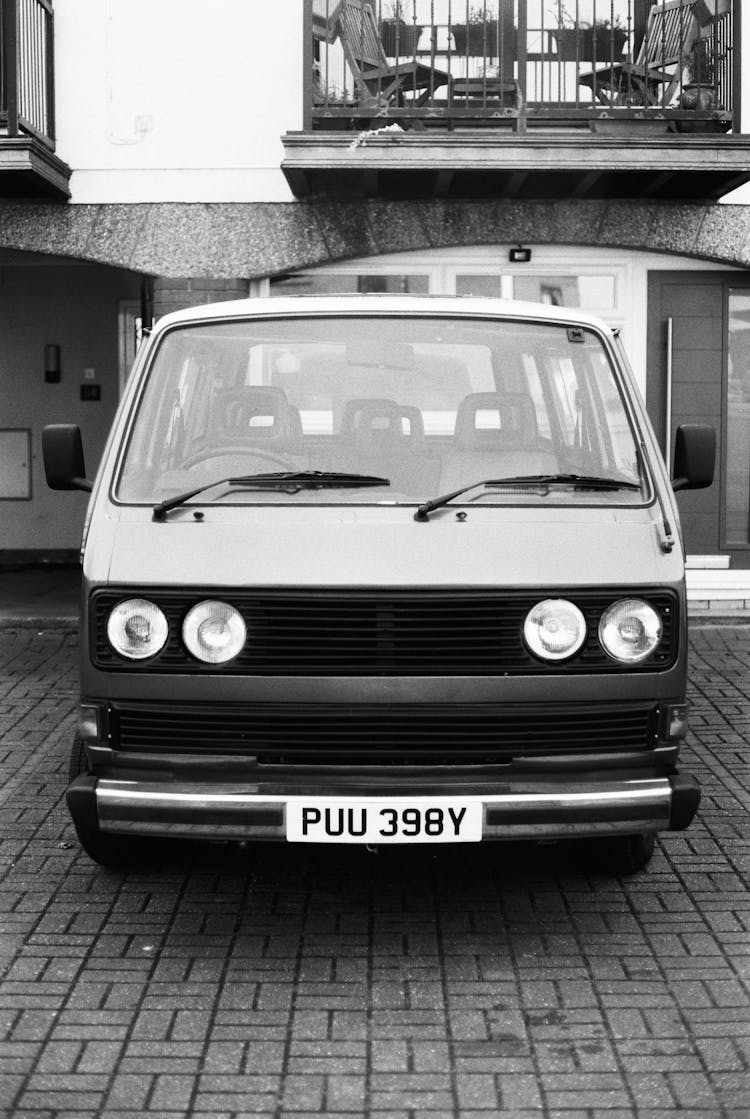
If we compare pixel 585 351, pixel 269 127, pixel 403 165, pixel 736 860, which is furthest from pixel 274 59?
pixel 736 860

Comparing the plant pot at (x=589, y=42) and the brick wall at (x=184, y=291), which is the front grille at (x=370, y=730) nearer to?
the brick wall at (x=184, y=291)

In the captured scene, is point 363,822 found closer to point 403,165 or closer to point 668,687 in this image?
point 668,687

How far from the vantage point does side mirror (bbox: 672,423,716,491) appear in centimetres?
548

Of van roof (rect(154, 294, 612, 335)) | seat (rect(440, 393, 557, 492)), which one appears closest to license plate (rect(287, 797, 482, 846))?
seat (rect(440, 393, 557, 492))

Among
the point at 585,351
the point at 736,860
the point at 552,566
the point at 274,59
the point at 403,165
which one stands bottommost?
the point at 736,860

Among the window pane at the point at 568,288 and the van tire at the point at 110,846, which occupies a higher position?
the window pane at the point at 568,288

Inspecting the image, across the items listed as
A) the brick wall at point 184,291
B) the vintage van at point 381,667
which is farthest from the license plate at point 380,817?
the brick wall at point 184,291

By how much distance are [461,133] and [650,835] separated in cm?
764

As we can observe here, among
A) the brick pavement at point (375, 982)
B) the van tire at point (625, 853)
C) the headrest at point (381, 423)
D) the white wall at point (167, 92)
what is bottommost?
the brick pavement at point (375, 982)

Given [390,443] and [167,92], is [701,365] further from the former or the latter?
[390,443]

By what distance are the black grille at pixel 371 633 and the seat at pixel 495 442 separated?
63 cm

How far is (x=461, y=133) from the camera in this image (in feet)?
38.9

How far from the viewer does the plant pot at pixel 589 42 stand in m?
12.5

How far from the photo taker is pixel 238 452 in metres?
5.27
